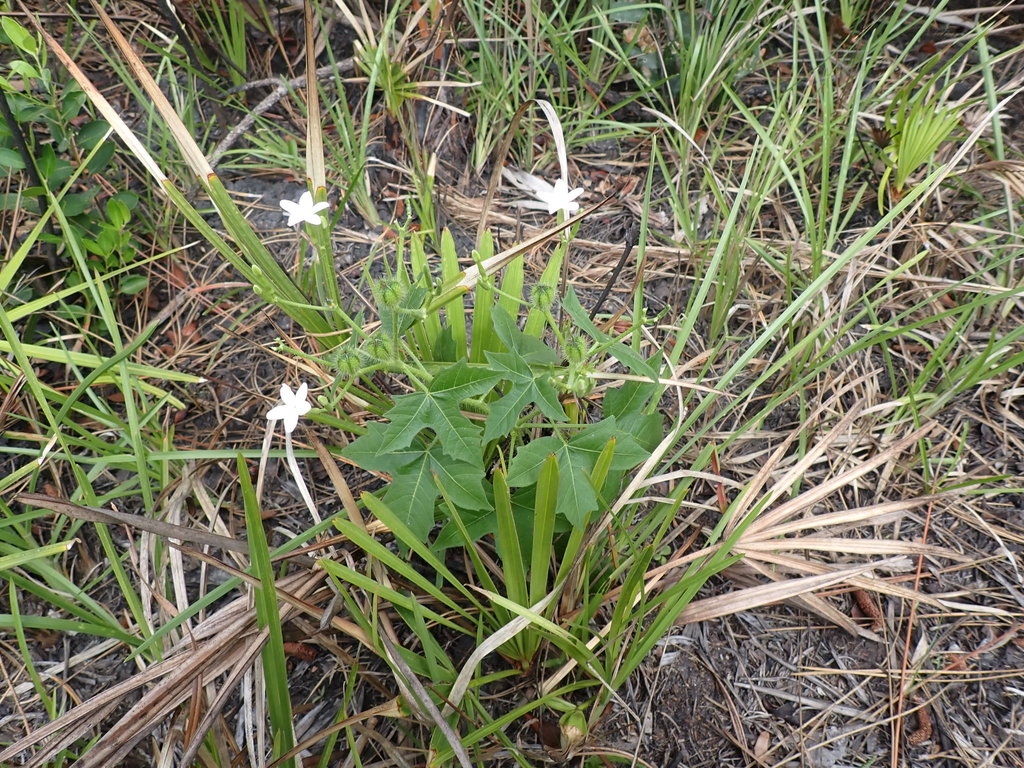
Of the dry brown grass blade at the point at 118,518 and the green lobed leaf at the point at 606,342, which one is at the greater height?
the green lobed leaf at the point at 606,342

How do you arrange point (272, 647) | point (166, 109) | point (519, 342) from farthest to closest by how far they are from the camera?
1. point (166, 109)
2. point (519, 342)
3. point (272, 647)

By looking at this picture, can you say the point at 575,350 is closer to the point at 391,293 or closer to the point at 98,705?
the point at 391,293

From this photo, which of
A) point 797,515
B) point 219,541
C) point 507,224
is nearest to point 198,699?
point 219,541

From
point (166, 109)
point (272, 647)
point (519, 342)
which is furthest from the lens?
point (166, 109)

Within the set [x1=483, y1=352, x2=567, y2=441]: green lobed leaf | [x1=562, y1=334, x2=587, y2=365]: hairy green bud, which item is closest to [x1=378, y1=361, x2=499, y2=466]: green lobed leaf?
[x1=483, y1=352, x2=567, y2=441]: green lobed leaf

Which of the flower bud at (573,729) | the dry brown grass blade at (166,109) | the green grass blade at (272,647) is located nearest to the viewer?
the green grass blade at (272,647)

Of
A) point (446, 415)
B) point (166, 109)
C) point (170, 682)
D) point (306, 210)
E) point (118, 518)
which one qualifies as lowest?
point (170, 682)

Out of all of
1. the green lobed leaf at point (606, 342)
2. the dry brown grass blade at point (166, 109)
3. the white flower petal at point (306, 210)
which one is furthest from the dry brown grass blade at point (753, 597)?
the dry brown grass blade at point (166, 109)

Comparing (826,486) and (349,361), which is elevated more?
(349,361)

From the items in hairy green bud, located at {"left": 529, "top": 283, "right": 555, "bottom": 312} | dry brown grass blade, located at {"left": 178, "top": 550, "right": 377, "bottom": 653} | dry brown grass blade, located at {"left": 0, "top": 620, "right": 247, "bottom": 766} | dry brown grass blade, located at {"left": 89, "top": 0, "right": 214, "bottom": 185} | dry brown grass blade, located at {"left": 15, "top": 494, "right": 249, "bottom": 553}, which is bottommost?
dry brown grass blade, located at {"left": 0, "top": 620, "right": 247, "bottom": 766}

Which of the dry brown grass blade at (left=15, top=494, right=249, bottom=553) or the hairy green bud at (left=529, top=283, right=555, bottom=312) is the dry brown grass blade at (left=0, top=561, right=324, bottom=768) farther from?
the hairy green bud at (left=529, top=283, right=555, bottom=312)

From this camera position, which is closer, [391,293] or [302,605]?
[391,293]

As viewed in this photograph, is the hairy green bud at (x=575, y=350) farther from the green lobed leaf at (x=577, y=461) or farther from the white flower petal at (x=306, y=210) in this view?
the white flower petal at (x=306, y=210)

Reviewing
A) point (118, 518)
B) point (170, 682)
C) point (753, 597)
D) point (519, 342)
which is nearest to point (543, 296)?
point (519, 342)
